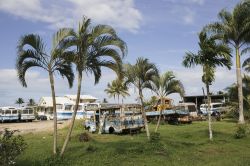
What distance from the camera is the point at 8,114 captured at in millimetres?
51125

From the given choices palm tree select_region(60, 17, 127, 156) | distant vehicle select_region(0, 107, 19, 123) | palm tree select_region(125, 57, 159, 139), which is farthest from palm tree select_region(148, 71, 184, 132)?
distant vehicle select_region(0, 107, 19, 123)

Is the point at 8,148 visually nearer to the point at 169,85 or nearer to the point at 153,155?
the point at 153,155

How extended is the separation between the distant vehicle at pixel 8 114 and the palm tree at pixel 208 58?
35.1m

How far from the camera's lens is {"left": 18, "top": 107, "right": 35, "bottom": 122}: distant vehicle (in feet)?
171

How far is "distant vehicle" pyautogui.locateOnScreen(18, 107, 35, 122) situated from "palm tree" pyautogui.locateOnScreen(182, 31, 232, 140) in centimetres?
3534

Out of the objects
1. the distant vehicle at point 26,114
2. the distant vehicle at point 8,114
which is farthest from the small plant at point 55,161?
the distant vehicle at point 26,114

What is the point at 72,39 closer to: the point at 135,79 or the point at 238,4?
the point at 135,79

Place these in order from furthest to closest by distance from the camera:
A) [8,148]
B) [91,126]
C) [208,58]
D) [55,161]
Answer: [91,126] < [208,58] < [55,161] < [8,148]

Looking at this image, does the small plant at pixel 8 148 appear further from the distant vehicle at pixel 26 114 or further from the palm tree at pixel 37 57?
the distant vehicle at pixel 26 114

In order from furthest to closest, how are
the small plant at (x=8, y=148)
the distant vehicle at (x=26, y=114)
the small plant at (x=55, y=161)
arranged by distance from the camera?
the distant vehicle at (x=26, y=114), the small plant at (x=55, y=161), the small plant at (x=8, y=148)

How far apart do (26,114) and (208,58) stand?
36.5 metres

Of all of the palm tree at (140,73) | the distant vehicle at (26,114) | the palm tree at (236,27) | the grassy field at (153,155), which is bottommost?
the grassy field at (153,155)

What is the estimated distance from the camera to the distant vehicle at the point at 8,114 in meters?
50.9

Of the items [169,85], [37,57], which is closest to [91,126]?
[169,85]
